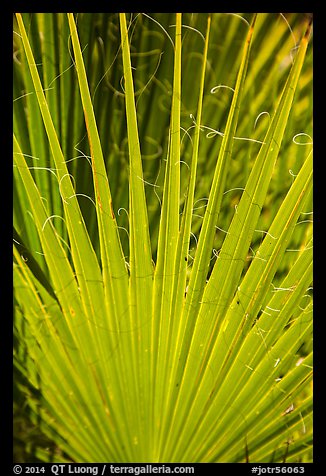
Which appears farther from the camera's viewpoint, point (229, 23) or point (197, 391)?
point (229, 23)

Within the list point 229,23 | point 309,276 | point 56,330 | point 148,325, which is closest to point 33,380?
point 56,330

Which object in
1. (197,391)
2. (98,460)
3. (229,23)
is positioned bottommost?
(98,460)

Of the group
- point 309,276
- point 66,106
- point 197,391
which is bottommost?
→ point 197,391

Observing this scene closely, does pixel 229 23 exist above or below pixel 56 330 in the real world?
above

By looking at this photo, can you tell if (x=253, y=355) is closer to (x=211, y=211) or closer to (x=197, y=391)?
(x=197, y=391)
